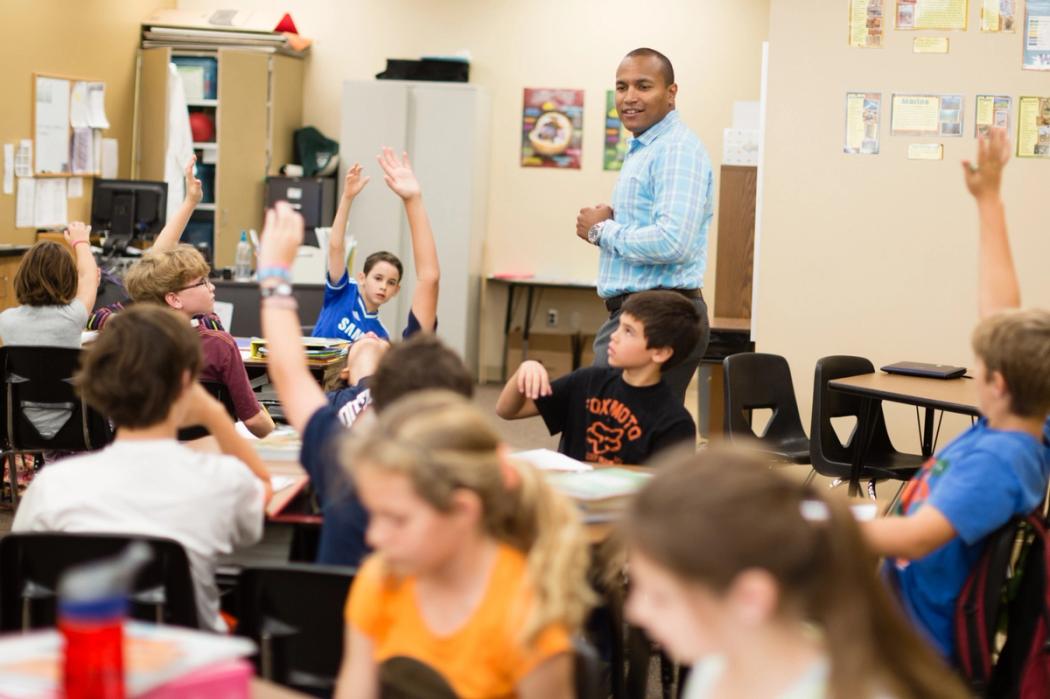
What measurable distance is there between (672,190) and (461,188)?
5.46 metres

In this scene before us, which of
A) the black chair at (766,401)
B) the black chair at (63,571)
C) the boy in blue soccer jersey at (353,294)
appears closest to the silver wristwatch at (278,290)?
the black chair at (63,571)

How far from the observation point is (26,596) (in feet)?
6.80

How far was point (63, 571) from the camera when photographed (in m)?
2.02

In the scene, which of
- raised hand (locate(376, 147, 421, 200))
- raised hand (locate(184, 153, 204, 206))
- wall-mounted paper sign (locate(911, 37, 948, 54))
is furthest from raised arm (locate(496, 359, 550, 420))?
wall-mounted paper sign (locate(911, 37, 948, 54))

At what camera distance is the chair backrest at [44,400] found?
14.7 ft

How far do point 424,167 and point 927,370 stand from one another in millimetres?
5025

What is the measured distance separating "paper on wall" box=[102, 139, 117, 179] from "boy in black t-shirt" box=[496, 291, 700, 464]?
6.75 meters

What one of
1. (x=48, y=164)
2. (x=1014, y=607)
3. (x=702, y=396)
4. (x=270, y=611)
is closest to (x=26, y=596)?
(x=270, y=611)

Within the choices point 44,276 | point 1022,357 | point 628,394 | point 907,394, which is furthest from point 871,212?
point 1022,357

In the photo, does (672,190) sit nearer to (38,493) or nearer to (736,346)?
(38,493)

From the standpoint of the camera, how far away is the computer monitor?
8.34 m

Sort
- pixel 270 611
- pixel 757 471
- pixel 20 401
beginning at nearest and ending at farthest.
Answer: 1. pixel 757 471
2. pixel 270 611
3. pixel 20 401

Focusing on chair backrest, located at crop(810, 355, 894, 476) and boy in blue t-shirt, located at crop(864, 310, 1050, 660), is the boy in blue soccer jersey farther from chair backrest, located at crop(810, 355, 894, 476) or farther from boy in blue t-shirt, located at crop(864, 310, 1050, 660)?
boy in blue t-shirt, located at crop(864, 310, 1050, 660)

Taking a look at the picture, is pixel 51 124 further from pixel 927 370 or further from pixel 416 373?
pixel 416 373
